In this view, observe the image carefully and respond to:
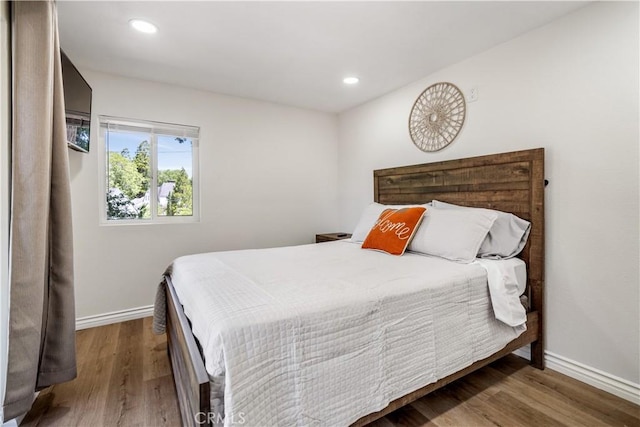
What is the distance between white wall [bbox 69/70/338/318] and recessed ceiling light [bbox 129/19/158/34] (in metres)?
0.97

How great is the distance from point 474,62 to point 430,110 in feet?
1.67

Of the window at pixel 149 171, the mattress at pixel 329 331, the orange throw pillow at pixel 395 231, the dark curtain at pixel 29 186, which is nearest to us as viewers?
the mattress at pixel 329 331

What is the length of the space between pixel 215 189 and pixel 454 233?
2426 mm

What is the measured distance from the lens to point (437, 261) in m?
2.00

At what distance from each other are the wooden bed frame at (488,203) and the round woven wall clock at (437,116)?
25 cm

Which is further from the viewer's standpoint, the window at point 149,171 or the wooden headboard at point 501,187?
the window at point 149,171

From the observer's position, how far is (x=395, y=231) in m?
2.37

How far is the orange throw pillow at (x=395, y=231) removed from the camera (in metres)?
2.29

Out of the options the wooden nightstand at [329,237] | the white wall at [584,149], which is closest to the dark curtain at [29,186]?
the wooden nightstand at [329,237]

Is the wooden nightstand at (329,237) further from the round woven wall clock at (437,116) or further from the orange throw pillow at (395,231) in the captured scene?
the round woven wall clock at (437,116)

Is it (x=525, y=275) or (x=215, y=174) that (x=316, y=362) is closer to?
(x=525, y=275)

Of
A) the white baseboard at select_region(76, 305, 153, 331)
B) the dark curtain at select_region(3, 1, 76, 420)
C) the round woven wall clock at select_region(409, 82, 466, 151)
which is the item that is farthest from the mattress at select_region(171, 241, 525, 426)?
the white baseboard at select_region(76, 305, 153, 331)

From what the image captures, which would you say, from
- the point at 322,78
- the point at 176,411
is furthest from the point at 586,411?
the point at 322,78

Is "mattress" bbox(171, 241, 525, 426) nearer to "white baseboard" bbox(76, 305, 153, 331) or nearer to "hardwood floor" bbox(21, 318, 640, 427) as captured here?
"hardwood floor" bbox(21, 318, 640, 427)
